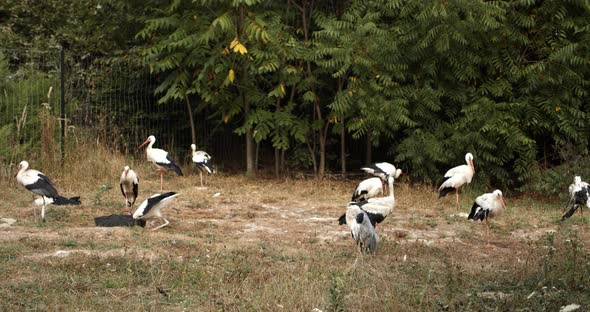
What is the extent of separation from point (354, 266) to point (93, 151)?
8874mm

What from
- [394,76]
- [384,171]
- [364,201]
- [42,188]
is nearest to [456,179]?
[384,171]

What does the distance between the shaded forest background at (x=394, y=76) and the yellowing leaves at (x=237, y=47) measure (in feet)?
0.09

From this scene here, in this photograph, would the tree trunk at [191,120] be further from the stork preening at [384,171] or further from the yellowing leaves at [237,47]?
the stork preening at [384,171]

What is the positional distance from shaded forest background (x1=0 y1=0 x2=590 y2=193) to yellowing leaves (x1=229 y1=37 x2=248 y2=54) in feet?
0.09

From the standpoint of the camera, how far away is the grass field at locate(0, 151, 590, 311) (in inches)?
264

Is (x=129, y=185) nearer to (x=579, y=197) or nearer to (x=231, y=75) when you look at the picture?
(x=231, y=75)

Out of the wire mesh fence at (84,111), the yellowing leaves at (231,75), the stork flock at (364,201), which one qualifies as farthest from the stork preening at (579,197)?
the wire mesh fence at (84,111)

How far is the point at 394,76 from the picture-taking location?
14867 mm

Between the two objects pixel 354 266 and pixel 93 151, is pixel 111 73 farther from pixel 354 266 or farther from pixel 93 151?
pixel 354 266

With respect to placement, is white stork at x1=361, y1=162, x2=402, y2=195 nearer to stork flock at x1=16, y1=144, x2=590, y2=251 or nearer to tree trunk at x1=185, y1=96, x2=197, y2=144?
stork flock at x1=16, y1=144, x2=590, y2=251

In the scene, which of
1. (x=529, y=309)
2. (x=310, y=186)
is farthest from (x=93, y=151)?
(x=529, y=309)

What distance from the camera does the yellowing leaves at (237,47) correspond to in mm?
14336

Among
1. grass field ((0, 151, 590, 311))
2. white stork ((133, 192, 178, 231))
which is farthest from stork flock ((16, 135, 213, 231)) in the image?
grass field ((0, 151, 590, 311))

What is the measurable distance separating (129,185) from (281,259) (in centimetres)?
386
